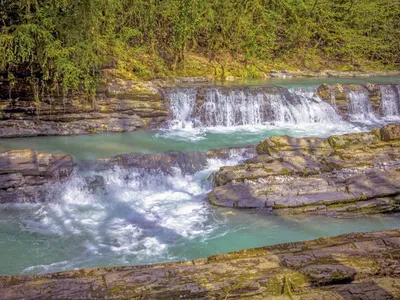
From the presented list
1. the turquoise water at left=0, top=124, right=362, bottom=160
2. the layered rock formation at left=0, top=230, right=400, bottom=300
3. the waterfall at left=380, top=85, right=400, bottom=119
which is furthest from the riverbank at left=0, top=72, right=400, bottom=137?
the layered rock formation at left=0, top=230, right=400, bottom=300

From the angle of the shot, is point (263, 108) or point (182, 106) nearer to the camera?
point (182, 106)

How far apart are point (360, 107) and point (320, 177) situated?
661cm

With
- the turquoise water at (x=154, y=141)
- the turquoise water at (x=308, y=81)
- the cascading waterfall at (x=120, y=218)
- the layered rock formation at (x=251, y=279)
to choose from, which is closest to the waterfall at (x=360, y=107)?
the turquoise water at (x=154, y=141)

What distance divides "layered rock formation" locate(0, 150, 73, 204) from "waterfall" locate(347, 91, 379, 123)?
8.96 meters

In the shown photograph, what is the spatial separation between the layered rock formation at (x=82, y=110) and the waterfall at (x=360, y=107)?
5877 mm

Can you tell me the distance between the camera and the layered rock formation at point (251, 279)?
2504 millimetres

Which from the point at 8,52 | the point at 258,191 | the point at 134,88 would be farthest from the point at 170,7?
the point at 258,191

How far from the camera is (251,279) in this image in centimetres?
268

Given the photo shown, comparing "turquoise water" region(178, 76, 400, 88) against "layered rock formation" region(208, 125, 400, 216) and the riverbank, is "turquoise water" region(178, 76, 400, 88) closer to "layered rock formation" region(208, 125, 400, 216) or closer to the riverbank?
the riverbank

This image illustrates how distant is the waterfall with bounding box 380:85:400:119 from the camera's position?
13055mm

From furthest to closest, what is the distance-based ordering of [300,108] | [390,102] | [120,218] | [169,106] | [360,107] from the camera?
1. [390,102]
2. [360,107]
3. [300,108]
4. [169,106]
5. [120,218]

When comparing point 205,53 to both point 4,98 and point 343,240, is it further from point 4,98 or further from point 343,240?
point 343,240

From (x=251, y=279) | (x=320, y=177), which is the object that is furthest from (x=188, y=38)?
(x=251, y=279)

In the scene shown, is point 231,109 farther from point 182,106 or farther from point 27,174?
point 27,174
